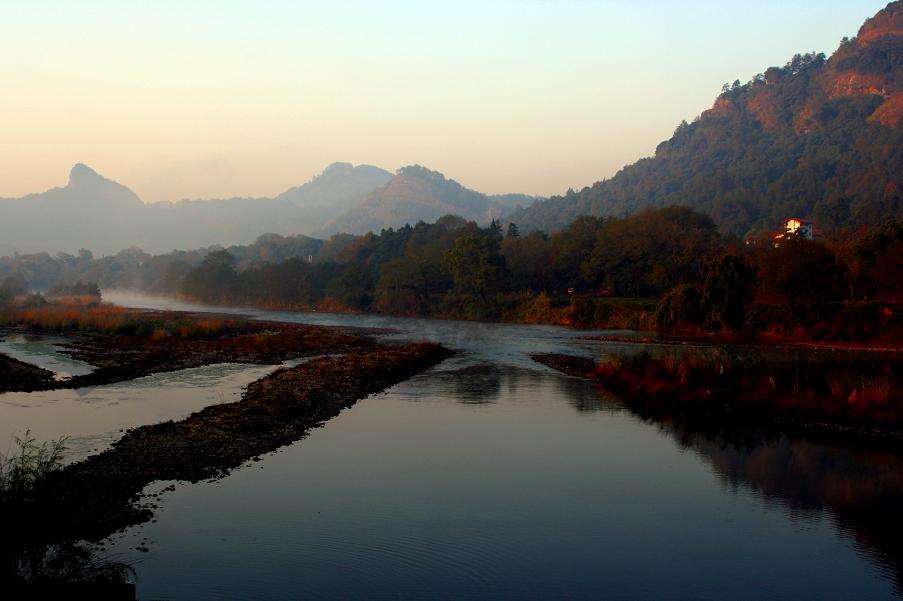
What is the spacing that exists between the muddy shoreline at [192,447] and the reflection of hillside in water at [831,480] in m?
14.1

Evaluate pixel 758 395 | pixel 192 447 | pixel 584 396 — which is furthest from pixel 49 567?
pixel 758 395

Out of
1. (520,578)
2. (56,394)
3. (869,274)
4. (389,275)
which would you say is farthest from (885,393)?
(389,275)

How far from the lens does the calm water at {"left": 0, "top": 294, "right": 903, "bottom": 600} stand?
43.1 feet

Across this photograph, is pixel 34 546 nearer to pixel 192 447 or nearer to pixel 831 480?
pixel 192 447

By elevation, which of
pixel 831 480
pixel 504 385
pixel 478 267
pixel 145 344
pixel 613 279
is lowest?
pixel 145 344

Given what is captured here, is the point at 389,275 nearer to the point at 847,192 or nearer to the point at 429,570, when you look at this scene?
the point at 429,570

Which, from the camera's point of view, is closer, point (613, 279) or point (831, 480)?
point (831, 480)

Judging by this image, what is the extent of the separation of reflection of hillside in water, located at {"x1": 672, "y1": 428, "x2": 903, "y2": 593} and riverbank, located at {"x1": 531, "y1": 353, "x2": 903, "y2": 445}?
2.86 metres

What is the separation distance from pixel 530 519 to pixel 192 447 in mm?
10567

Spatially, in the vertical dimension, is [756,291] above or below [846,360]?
above

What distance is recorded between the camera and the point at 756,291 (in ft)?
220

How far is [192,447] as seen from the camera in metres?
21.0

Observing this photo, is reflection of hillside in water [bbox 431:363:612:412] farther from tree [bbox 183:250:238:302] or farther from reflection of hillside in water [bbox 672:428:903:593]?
tree [bbox 183:250:238:302]

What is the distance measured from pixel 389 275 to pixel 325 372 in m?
72.1
